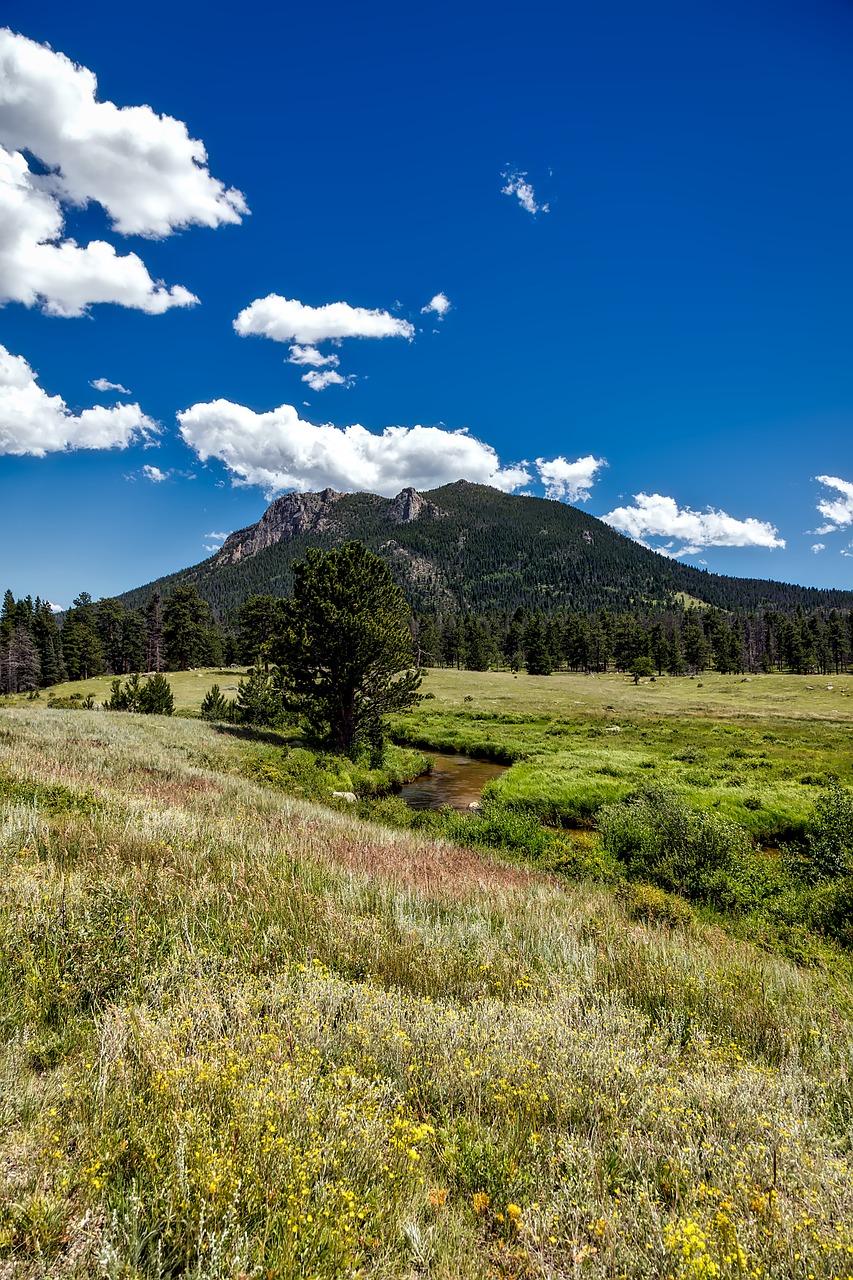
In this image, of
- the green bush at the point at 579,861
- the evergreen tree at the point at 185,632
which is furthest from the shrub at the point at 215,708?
the evergreen tree at the point at 185,632

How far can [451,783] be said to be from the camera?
28.2m

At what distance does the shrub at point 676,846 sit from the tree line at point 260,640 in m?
56.9

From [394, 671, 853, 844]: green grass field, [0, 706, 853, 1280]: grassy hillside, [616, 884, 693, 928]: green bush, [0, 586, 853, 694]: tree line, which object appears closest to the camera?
[0, 706, 853, 1280]: grassy hillside

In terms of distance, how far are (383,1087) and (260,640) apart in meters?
74.0

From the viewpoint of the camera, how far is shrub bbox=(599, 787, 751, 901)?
1288 cm

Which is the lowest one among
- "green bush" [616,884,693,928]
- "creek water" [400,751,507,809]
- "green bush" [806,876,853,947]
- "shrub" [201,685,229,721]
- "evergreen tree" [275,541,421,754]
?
"creek water" [400,751,507,809]

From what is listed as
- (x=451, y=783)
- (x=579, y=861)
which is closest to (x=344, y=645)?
(x=451, y=783)

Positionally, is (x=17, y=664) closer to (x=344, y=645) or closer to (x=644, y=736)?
(x=344, y=645)

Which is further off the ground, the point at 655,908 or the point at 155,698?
the point at 155,698

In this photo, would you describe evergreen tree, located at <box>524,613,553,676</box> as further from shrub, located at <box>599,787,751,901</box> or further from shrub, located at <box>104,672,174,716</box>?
shrub, located at <box>599,787,751,901</box>

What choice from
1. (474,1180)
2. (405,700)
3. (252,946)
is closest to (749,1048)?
(474,1180)

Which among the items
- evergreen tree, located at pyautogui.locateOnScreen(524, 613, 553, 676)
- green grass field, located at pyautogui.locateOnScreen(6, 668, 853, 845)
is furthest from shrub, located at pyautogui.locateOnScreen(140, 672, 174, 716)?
evergreen tree, located at pyautogui.locateOnScreen(524, 613, 553, 676)

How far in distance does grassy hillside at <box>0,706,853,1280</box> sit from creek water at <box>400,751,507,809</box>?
1724 cm

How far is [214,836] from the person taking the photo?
Result: 26.4ft
